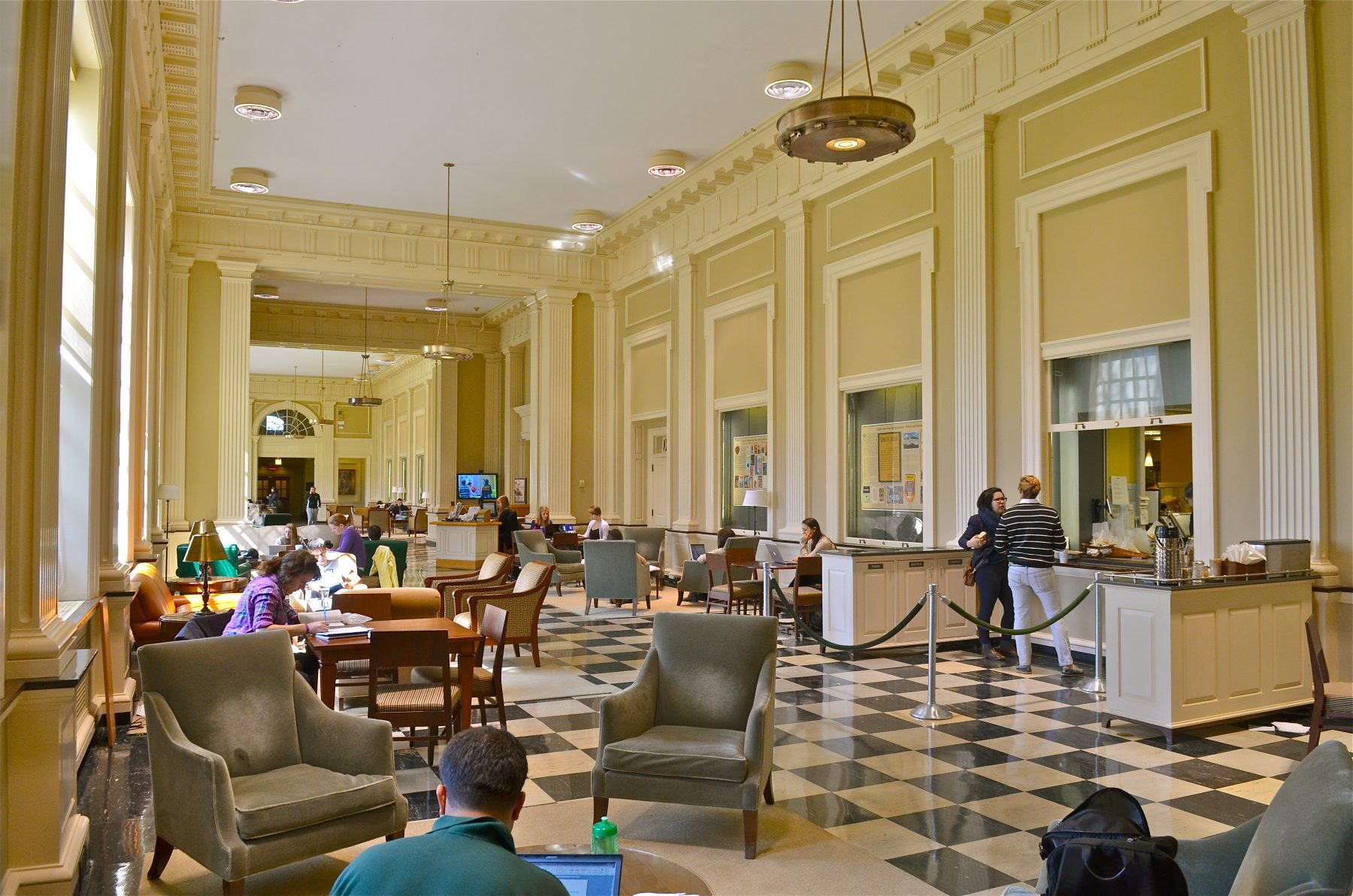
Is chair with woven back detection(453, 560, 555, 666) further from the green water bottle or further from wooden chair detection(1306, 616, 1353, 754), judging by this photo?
wooden chair detection(1306, 616, 1353, 754)

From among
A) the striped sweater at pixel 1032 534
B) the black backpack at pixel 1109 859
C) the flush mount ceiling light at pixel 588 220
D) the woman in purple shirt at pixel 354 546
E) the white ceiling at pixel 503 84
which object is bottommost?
the black backpack at pixel 1109 859

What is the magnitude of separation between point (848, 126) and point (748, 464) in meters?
7.80

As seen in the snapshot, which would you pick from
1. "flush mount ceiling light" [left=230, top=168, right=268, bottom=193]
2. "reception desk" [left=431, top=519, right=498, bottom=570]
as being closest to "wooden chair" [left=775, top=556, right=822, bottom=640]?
"reception desk" [left=431, top=519, right=498, bottom=570]

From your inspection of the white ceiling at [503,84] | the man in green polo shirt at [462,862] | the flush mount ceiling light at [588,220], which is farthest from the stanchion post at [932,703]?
the flush mount ceiling light at [588,220]

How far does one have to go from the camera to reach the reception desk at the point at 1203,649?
5.88 meters

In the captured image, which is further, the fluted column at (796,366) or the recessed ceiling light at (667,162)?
the recessed ceiling light at (667,162)

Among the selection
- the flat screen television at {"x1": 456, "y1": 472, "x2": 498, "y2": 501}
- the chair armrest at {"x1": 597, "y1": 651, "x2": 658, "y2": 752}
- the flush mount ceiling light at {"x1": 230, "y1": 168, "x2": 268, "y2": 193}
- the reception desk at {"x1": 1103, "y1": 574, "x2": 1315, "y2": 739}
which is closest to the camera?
the chair armrest at {"x1": 597, "y1": 651, "x2": 658, "y2": 752}

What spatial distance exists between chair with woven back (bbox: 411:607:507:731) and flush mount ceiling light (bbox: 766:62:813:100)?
6.45 metres

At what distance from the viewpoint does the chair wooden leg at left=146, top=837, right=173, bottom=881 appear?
3.78 metres

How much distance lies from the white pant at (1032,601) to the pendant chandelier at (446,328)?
30.0ft

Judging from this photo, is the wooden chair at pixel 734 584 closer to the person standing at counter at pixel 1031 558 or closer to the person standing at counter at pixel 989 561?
the person standing at counter at pixel 989 561

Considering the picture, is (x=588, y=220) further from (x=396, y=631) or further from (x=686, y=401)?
(x=396, y=631)

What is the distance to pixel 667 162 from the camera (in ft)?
41.7

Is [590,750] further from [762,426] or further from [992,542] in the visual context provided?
[762,426]
